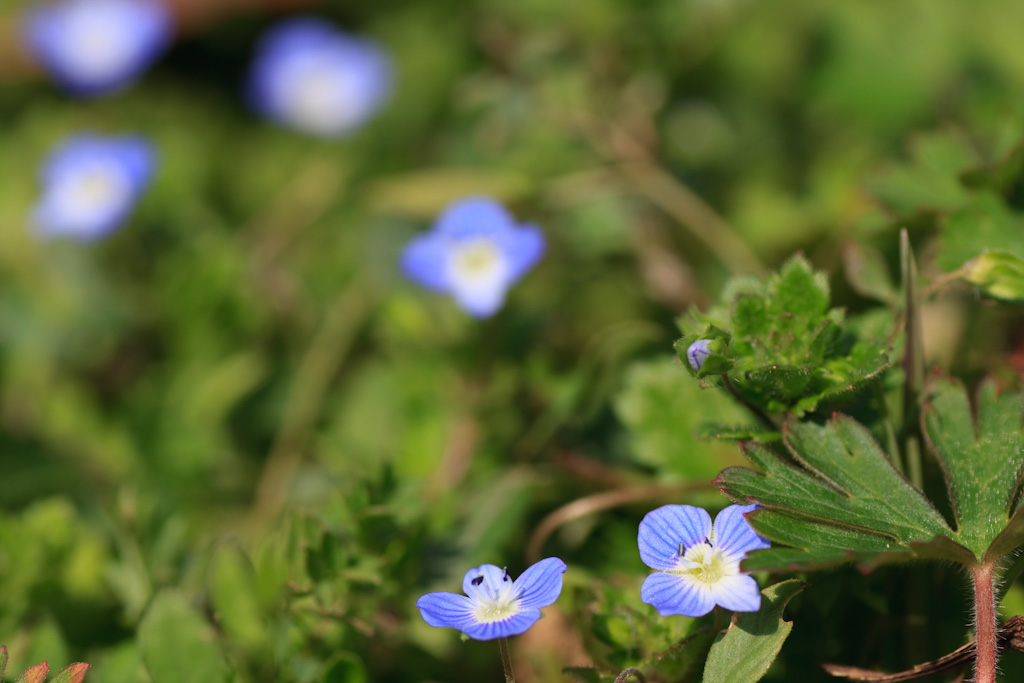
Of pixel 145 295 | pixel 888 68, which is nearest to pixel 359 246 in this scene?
pixel 145 295

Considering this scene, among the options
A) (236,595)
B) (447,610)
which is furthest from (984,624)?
(236,595)

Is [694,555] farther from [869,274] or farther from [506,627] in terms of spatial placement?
[869,274]

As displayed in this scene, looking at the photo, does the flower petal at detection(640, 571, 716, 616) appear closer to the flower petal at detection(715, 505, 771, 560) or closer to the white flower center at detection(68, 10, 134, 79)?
the flower petal at detection(715, 505, 771, 560)

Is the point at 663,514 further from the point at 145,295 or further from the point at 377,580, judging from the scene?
the point at 145,295

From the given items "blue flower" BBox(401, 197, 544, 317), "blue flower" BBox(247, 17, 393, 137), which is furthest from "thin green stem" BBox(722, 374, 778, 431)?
"blue flower" BBox(247, 17, 393, 137)

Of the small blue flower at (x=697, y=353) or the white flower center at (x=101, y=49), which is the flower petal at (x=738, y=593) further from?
the white flower center at (x=101, y=49)

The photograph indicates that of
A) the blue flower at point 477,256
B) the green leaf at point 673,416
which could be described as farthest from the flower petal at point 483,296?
the green leaf at point 673,416

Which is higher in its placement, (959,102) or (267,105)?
(959,102)
